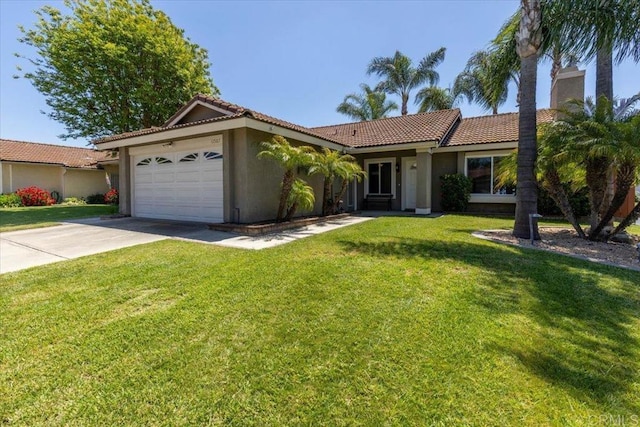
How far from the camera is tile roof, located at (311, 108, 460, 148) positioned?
48.6ft

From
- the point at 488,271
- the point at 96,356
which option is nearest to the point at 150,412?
the point at 96,356

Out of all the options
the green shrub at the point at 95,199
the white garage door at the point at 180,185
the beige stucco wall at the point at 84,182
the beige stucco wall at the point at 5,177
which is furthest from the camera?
the green shrub at the point at 95,199

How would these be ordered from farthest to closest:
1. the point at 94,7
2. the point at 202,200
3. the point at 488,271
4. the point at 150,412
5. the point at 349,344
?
1. the point at 94,7
2. the point at 202,200
3. the point at 488,271
4. the point at 349,344
5. the point at 150,412

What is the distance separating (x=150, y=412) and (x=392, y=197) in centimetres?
1563

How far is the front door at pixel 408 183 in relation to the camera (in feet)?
53.7

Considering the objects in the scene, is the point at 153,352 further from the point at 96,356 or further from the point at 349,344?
the point at 349,344

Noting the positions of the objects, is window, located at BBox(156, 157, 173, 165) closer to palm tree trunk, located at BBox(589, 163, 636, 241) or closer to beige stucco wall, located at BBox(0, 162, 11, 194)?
palm tree trunk, located at BBox(589, 163, 636, 241)

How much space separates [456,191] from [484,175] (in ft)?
5.46

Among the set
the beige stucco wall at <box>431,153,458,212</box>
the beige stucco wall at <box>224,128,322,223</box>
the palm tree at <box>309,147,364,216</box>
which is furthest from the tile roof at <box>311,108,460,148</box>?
the beige stucco wall at <box>224,128,322,223</box>

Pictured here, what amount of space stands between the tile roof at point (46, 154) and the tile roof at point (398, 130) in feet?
59.0

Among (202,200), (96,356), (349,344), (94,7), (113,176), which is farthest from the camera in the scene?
(113,176)

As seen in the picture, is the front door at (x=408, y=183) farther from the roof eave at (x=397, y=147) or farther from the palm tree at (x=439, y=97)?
the palm tree at (x=439, y=97)

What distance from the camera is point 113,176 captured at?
26.9 m

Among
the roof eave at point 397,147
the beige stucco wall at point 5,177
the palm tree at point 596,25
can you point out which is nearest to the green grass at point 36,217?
the beige stucco wall at point 5,177
